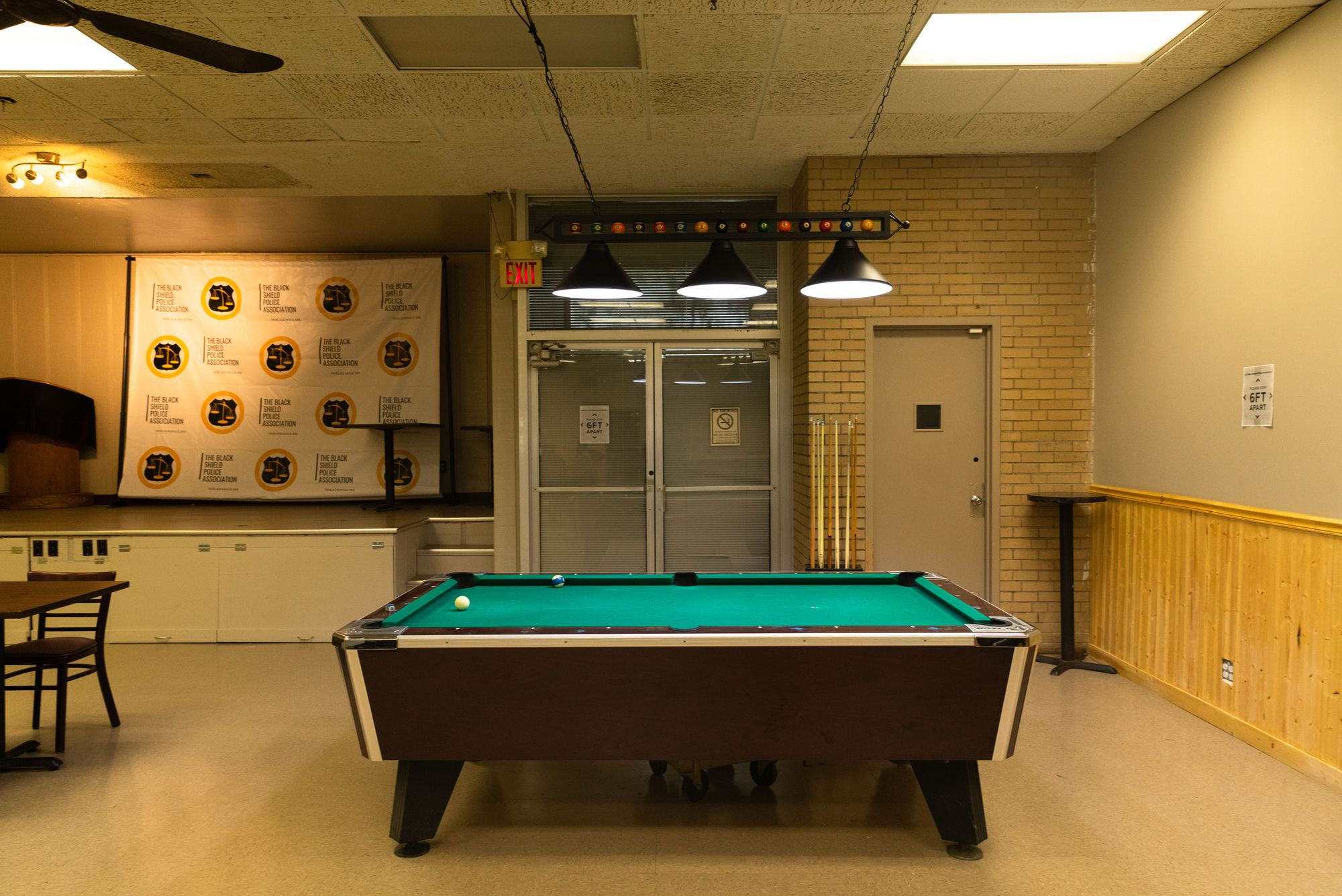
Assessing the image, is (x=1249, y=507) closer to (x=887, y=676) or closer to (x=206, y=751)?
(x=887, y=676)

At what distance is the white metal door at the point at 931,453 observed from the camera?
17.1 feet

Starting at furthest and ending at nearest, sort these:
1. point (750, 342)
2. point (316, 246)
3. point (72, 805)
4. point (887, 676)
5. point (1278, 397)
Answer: point (316, 246)
point (750, 342)
point (1278, 397)
point (72, 805)
point (887, 676)

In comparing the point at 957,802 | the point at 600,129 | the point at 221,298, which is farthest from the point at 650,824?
the point at 221,298

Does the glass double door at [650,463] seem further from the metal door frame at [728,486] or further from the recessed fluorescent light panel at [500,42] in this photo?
the recessed fluorescent light panel at [500,42]

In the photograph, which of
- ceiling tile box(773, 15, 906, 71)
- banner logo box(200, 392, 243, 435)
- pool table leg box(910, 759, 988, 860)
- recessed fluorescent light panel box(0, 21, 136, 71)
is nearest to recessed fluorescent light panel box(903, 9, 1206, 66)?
ceiling tile box(773, 15, 906, 71)

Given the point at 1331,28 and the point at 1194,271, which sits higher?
the point at 1331,28

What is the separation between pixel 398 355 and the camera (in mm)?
7043

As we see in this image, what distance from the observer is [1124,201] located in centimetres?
474

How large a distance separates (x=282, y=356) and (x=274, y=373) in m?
0.17

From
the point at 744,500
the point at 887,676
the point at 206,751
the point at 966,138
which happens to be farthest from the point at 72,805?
the point at 966,138

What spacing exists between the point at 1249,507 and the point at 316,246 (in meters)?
7.45

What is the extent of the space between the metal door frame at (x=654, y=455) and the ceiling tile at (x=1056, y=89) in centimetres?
220

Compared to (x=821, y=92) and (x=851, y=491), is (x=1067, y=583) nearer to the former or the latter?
(x=851, y=491)

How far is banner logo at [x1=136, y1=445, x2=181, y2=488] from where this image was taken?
714 centimetres
